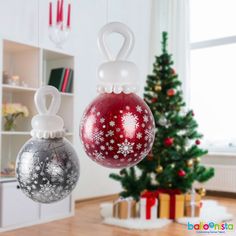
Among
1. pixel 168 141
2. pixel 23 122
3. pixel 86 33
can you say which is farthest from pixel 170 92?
pixel 86 33

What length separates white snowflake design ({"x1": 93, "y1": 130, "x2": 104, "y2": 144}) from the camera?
794mm

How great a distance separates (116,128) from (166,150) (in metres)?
3.13

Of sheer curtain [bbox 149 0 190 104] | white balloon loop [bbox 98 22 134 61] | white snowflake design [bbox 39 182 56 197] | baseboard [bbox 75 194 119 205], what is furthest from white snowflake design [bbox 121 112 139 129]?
sheer curtain [bbox 149 0 190 104]

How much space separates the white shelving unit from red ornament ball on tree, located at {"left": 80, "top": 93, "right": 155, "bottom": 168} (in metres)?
2.82

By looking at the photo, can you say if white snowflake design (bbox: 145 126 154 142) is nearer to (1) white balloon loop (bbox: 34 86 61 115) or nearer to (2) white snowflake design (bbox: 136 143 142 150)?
(2) white snowflake design (bbox: 136 143 142 150)

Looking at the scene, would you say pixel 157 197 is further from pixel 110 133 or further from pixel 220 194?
pixel 110 133

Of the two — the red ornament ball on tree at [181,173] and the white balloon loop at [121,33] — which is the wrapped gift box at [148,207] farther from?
the white balloon loop at [121,33]

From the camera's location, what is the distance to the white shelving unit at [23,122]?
11.5 feet

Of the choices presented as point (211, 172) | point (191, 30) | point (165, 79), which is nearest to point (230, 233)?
point (211, 172)

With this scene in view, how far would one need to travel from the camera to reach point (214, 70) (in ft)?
18.8

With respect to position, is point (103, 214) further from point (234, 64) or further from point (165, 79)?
point (234, 64)

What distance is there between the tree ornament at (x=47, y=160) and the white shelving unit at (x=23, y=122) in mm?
2680

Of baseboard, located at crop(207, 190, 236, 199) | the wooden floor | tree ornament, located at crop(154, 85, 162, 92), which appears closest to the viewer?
the wooden floor

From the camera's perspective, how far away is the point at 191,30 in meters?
5.93
